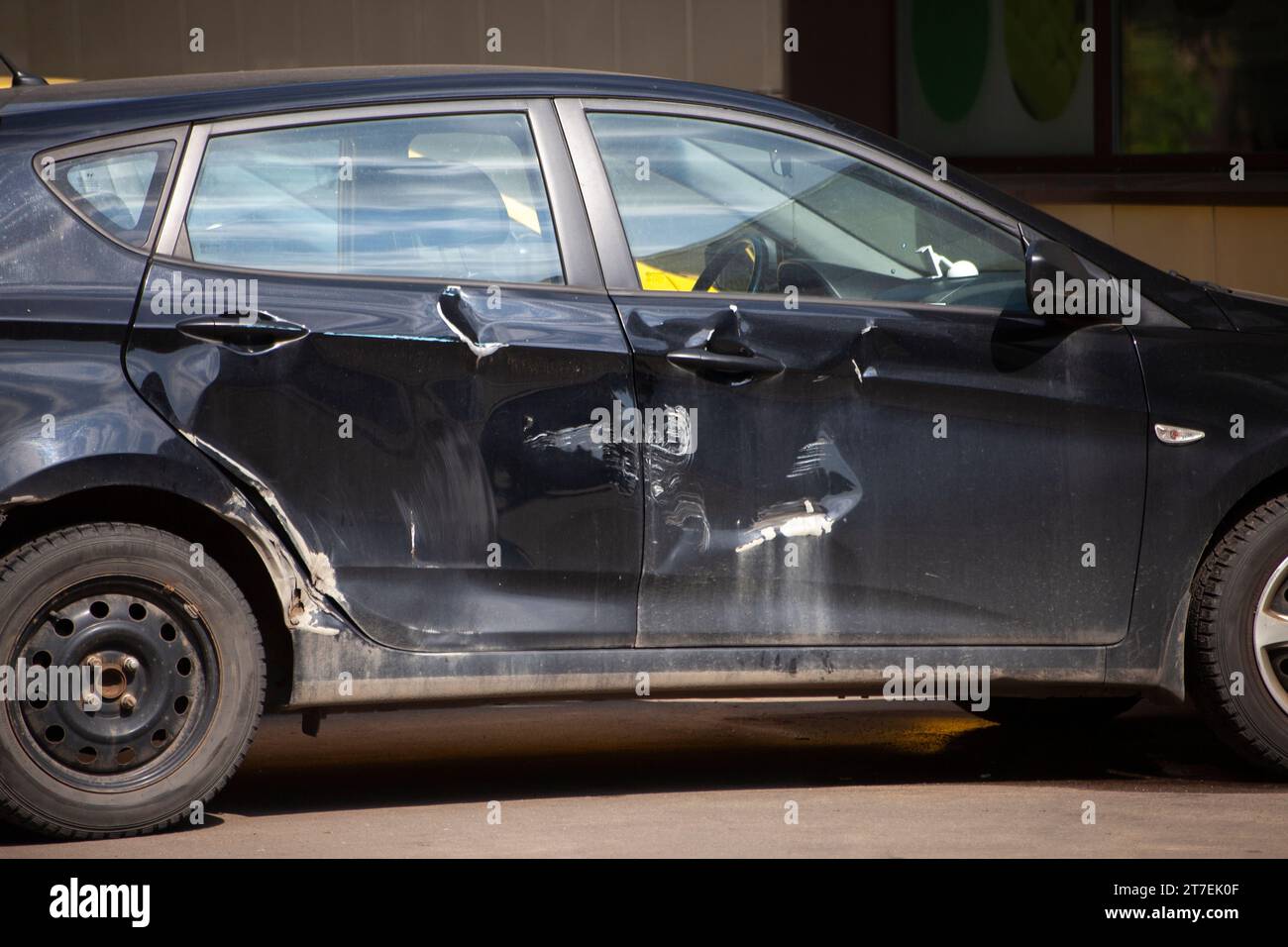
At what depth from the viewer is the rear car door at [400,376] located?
4.64 metres

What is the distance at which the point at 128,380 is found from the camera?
4547mm

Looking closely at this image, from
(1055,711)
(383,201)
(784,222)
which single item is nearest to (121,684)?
(383,201)

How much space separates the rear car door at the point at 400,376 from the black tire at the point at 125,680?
28 centimetres

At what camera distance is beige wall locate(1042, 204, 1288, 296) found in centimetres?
923

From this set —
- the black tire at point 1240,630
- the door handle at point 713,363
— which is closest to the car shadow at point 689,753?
the black tire at point 1240,630

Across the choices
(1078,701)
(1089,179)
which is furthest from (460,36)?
(1078,701)

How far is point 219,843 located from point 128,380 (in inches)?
43.6

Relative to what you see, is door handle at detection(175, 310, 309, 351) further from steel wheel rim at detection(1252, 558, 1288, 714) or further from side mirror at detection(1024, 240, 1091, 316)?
steel wheel rim at detection(1252, 558, 1288, 714)

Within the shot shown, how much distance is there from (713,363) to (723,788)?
127 cm

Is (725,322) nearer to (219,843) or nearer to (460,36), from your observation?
(219,843)

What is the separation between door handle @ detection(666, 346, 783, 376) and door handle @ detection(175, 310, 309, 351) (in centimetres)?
90

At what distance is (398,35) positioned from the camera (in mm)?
9820

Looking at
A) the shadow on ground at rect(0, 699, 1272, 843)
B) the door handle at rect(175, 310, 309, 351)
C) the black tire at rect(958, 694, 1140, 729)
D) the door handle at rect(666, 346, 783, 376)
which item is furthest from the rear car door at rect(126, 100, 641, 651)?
the black tire at rect(958, 694, 1140, 729)

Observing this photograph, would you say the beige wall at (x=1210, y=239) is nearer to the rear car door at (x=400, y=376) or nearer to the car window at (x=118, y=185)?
the rear car door at (x=400, y=376)
